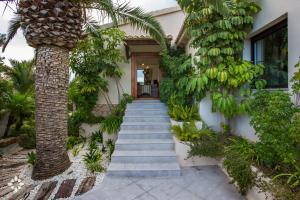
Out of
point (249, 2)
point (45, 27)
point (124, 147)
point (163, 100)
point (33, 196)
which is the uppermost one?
point (249, 2)

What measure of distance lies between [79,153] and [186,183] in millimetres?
3780

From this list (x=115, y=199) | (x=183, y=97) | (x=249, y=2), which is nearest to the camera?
(x=115, y=199)

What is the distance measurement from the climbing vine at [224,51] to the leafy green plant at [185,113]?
4.67 ft

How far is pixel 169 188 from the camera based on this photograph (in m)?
4.45

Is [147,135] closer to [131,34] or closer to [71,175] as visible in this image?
[71,175]

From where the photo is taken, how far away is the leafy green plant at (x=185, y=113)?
6753 millimetres

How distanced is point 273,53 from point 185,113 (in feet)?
9.93

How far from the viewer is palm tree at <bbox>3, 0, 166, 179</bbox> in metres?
4.80

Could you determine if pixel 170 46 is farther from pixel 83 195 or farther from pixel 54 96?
pixel 83 195

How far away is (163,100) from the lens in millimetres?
8984

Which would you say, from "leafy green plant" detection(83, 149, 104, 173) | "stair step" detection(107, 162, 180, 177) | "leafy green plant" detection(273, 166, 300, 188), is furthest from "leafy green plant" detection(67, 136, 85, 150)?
"leafy green plant" detection(273, 166, 300, 188)

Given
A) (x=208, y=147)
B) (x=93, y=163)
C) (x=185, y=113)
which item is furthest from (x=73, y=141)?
(x=208, y=147)

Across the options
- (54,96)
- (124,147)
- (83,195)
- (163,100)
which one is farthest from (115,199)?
(163,100)

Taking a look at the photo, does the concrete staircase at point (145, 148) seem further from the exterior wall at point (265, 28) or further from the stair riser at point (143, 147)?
the exterior wall at point (265, 28)
